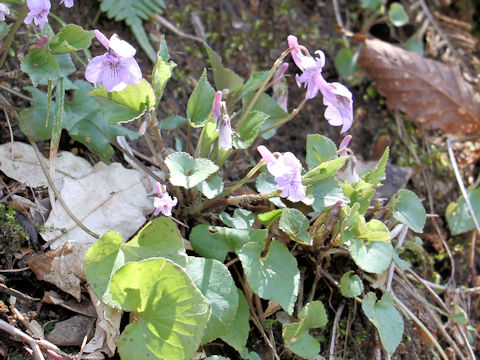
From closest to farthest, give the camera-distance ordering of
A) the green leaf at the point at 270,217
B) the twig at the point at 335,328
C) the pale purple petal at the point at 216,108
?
the pale purple petal at the point at 216,108, the green leaf at the point at 270,217, the twig at the point at 335,328

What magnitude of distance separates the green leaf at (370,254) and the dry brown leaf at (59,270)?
2.78ft

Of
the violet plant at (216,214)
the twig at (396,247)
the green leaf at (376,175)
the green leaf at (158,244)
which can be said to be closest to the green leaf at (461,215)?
the twig at (396,247)

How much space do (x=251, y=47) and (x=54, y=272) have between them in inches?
59.0

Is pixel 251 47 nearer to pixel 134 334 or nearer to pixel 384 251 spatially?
pixel 384 251

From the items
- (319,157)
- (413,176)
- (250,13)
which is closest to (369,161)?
(413,176)

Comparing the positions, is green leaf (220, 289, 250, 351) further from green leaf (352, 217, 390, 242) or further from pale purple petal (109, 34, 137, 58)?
pale purple petal (109, 34, 137, 58)

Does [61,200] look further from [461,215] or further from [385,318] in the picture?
[461,215]

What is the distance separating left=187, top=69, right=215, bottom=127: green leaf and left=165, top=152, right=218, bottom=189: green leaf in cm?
17

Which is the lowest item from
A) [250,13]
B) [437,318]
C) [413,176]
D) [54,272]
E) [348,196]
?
[437,318]

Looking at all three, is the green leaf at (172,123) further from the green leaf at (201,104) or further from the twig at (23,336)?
the twig at (23,336)

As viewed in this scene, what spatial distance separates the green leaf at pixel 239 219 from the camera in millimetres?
1806

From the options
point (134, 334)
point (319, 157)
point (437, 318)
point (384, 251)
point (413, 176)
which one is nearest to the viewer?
point (134, 334)

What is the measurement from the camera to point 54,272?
5.41ft

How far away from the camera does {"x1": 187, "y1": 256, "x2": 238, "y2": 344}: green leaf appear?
1.54 meters
